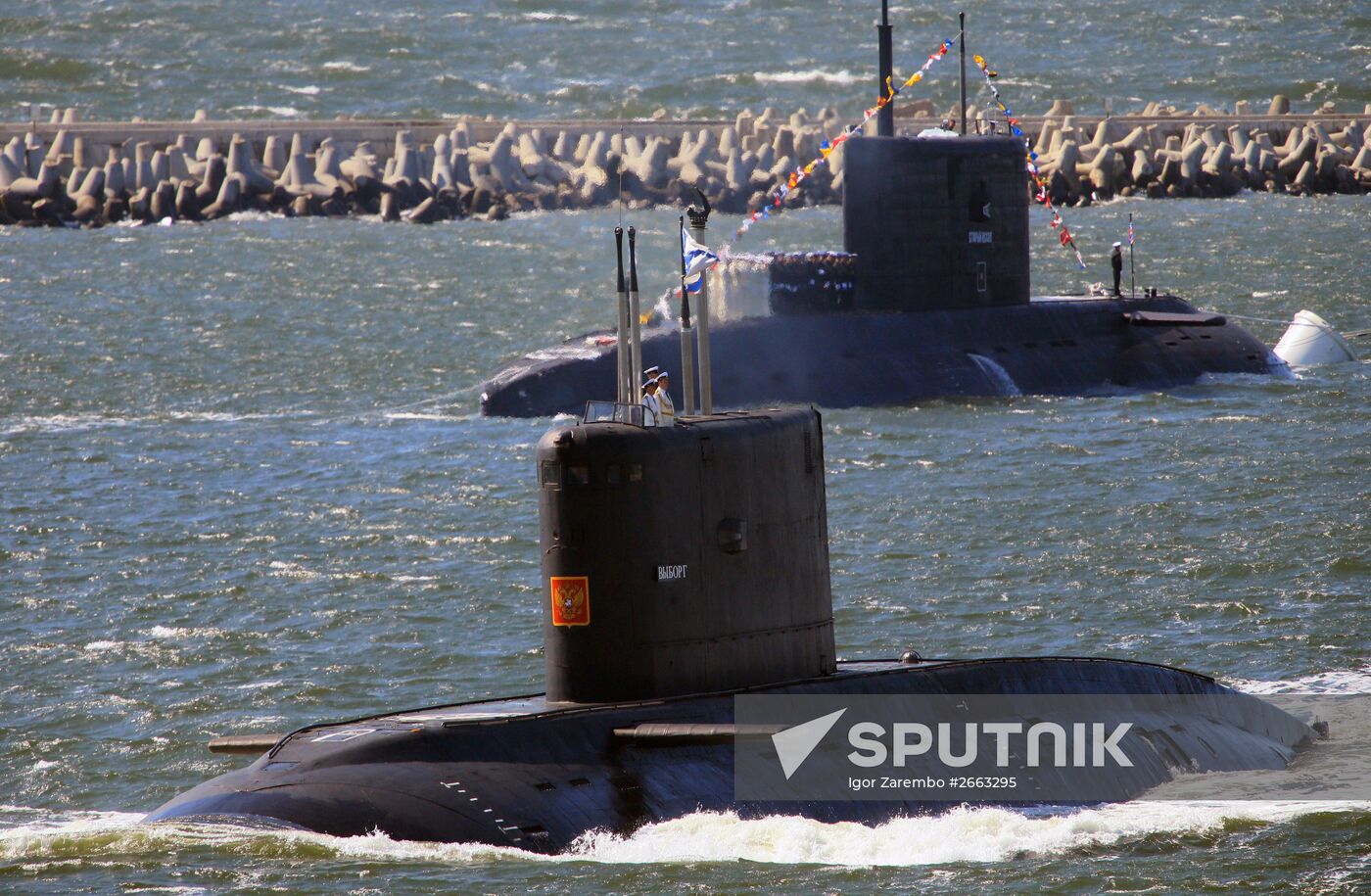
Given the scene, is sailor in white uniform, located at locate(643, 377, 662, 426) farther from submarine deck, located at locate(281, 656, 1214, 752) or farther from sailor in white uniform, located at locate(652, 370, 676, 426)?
submarine deck, located at locate(281, 656, 1214, 752)

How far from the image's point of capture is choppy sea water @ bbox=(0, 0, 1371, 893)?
49.9ft

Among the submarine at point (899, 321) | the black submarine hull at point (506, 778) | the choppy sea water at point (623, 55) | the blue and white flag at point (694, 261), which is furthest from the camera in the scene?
the choppy sea water at point (623, 55)

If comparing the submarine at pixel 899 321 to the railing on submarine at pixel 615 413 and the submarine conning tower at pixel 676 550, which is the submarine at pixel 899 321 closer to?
the submarine conning tower at pixel 676 550

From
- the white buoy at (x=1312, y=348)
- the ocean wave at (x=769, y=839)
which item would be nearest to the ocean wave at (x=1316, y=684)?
the ocean wave at (x=769, y=839)

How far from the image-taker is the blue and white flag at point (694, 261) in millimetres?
15539

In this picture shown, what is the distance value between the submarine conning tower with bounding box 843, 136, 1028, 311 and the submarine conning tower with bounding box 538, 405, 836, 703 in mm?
Answer: 22543

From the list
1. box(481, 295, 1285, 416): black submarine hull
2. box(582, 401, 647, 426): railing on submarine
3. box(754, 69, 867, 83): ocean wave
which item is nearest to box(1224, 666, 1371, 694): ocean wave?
box(582, 401, 647, 426): railing on submarine

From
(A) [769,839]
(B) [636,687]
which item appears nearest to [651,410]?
(B) [636,687]

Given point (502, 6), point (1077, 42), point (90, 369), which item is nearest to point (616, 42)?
point (502, 6)

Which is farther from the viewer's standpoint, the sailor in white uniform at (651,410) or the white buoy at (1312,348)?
the white buoy at (1312,348)

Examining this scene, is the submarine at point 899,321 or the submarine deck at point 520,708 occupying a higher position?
the submarine at point 899,321

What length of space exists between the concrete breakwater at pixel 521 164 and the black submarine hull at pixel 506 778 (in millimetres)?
63464

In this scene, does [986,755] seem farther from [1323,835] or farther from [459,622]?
[459,622]

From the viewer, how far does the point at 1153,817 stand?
16688 mm
